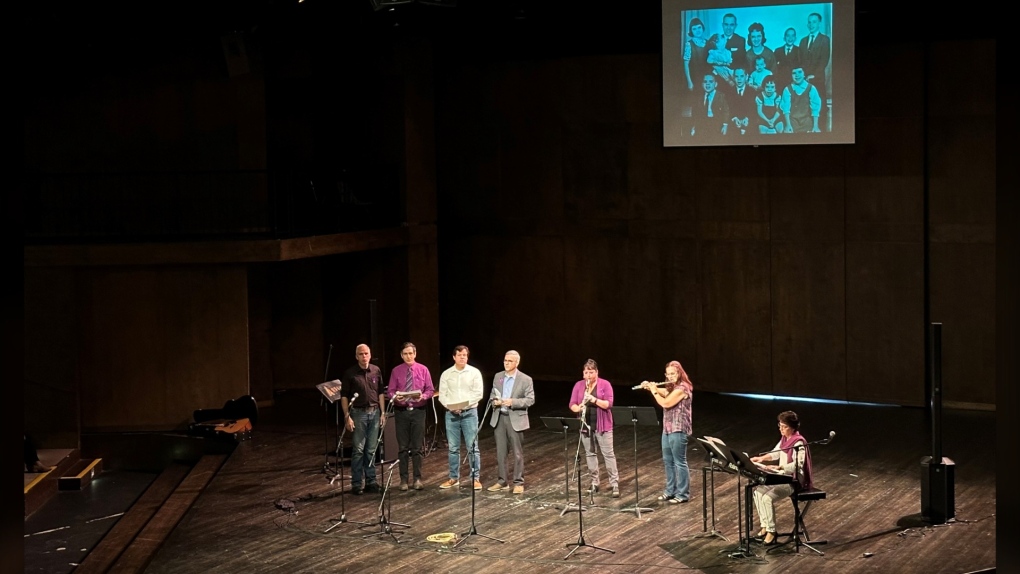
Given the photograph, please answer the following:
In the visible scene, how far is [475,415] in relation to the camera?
39.8ft

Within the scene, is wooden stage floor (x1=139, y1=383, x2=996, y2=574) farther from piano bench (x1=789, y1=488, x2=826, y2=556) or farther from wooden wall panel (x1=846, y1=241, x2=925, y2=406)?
wooden wall panel (x1=846, y1=241, x2=925, y2=406)

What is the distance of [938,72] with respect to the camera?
51.5 feet

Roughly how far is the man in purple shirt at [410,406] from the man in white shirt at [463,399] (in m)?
0.19

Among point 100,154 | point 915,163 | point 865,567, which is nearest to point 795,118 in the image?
point 915,163

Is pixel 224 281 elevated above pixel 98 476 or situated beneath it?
elevated above

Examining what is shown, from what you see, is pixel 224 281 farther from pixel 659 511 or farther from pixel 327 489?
pixel 659 511

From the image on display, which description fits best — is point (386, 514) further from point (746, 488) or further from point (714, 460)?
point (746, 488)

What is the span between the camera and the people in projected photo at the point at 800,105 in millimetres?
14758

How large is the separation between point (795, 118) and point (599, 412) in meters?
5.06

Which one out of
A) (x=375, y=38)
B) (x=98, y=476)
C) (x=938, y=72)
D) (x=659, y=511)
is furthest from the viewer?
(x=375, y=38)

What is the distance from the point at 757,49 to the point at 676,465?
18.5ft

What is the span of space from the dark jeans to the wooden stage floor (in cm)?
31

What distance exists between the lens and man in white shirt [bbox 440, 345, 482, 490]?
11891mm

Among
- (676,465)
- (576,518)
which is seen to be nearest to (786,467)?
(676,465)
